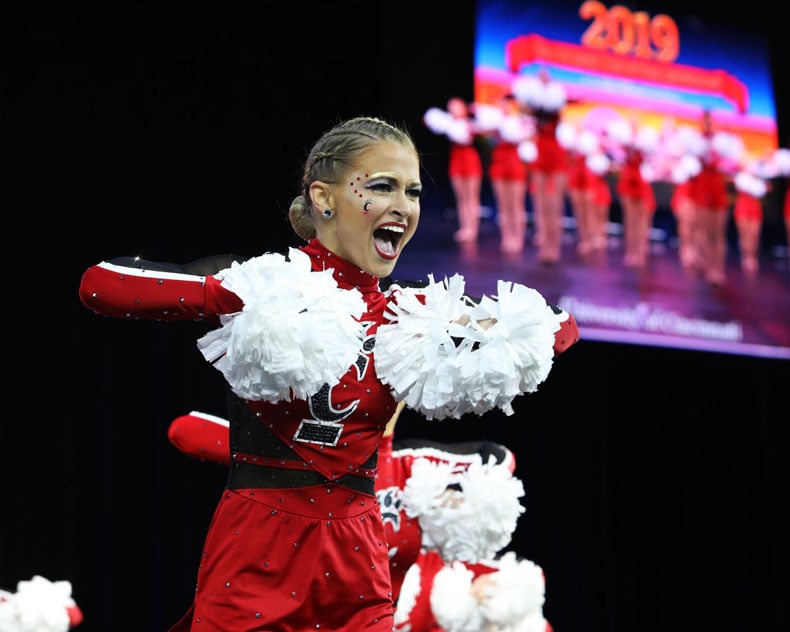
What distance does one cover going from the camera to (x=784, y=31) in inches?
231

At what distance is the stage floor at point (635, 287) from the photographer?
15.5ft

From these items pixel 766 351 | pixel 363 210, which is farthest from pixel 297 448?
pixel 766 351

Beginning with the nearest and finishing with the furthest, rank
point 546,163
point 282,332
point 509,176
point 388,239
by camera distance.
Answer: point 282,332, point 388,239, point 509,176, point 546,163

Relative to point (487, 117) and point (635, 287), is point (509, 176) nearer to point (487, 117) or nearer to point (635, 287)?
point (487, 117)

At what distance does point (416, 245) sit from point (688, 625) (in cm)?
260

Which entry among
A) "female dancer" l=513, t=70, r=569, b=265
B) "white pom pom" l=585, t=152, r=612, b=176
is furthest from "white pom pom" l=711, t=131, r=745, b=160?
"female dancer" l=513, t=70, r=569, b=265

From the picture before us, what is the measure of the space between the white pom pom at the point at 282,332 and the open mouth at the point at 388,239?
0.28 metres

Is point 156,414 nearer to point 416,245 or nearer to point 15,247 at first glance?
point 15,247

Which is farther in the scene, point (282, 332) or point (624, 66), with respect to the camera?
point (624, 66)

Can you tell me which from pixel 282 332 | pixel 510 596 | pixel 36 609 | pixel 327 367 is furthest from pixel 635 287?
pixel 282 332

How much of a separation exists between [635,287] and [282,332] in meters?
3.71

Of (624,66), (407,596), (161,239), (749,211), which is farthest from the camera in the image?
(749,211)

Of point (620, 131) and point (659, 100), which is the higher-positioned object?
point (659, 100)

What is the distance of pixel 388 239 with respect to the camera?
2078 mm
